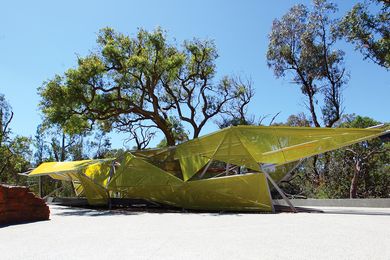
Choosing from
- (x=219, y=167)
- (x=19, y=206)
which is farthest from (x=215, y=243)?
(x=219, y=167)

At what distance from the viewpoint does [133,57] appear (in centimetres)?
1808

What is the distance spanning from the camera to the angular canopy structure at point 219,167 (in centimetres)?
1118

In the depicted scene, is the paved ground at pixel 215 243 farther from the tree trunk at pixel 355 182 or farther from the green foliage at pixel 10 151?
the green foliage at pixel 10 151

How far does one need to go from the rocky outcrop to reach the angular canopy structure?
488cm

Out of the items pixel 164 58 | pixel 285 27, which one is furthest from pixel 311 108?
pixel 164 58

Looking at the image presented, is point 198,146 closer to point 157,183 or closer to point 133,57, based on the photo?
point 157,183

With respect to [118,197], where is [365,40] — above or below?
above

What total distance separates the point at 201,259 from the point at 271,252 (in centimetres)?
89

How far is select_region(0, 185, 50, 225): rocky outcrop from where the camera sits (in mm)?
9127

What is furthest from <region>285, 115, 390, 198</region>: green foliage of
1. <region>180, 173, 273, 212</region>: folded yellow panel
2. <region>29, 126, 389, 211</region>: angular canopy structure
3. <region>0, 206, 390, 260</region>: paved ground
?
<region>0, 206, 390, 260</region>: paved ground

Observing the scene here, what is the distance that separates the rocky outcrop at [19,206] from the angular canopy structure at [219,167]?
16.0 feet

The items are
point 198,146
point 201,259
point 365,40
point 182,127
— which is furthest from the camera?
point 182,127

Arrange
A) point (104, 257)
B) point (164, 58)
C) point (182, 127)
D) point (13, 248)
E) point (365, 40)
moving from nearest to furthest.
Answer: point (104, 257) < point (13, 248) < point (365, 40) < point (164, 58) < point (182, 127)

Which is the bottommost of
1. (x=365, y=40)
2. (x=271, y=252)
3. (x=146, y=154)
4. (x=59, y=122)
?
(x=271, y=252)
